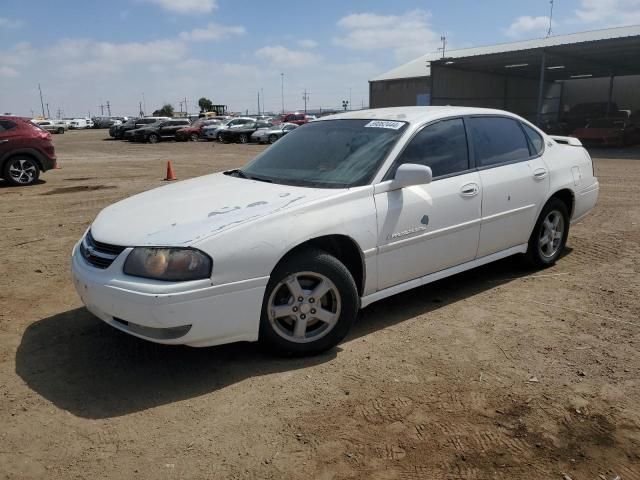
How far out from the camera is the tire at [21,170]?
39.1 ft

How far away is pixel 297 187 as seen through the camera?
12.6ft

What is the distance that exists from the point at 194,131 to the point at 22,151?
79.1 feet

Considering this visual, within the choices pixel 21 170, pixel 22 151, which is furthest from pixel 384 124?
pixel 21 170

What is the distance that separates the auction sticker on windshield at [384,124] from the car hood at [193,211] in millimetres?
869

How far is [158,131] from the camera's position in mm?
33750

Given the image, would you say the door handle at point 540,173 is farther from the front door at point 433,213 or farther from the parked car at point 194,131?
the parked car at point 194,131

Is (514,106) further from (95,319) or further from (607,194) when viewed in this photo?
(95,319)

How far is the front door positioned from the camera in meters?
3.83

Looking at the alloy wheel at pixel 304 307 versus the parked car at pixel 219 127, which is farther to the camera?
the parked car at pixel 219 127

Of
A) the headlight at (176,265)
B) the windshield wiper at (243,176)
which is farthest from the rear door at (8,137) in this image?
the headlight at (176,265)

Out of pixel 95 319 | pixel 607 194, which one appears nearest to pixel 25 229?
pixel 95 319

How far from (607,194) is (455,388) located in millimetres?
8413

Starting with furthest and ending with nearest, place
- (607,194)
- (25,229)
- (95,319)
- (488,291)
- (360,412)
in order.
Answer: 1. (607,194)
2. (25,229)
3. (488,291)
4. (95,319)
5. (360,412)

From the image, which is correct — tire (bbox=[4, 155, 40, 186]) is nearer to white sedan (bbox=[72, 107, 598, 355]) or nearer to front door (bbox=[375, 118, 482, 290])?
white sedan (bbox=[72, 107, 598, 355])
